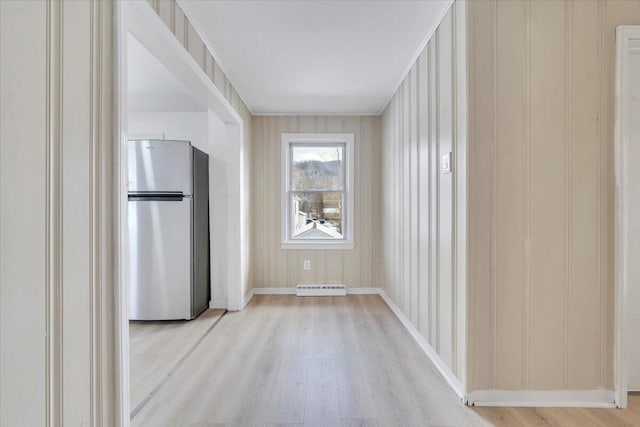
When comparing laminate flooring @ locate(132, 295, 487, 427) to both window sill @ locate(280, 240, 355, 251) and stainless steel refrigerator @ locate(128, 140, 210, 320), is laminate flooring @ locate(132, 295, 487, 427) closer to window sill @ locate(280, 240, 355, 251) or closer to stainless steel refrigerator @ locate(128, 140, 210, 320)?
stainless steel refrigerator @ locate(128, 140, 210, 320)

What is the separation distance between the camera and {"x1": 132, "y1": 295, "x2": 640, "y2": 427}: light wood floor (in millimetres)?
1813

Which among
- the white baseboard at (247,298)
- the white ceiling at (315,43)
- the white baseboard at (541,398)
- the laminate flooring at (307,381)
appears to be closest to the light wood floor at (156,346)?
the laminate flooring at (307,381)

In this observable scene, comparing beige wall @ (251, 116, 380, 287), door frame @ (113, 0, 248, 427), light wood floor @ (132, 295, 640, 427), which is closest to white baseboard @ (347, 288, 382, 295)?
beige wall @ (251, 116, 380, 287)

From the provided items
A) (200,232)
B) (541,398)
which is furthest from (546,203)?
(200,232)

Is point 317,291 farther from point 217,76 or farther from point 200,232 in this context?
point 217,76

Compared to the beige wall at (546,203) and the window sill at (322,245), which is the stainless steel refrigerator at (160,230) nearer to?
the window sill at (322,245)

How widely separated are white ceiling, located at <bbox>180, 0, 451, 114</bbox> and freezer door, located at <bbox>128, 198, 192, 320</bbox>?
1.59 meters

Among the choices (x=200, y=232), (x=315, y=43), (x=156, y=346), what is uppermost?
(x=315, y=43)

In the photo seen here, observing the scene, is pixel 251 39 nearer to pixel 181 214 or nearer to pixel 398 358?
pixel 181 214

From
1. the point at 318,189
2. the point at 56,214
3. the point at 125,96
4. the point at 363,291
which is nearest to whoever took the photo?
the point at 56,214

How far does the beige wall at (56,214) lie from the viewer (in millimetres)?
987

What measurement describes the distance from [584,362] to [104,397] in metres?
2.52

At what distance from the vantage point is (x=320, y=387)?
2.14 metres

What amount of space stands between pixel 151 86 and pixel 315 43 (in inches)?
75.7
